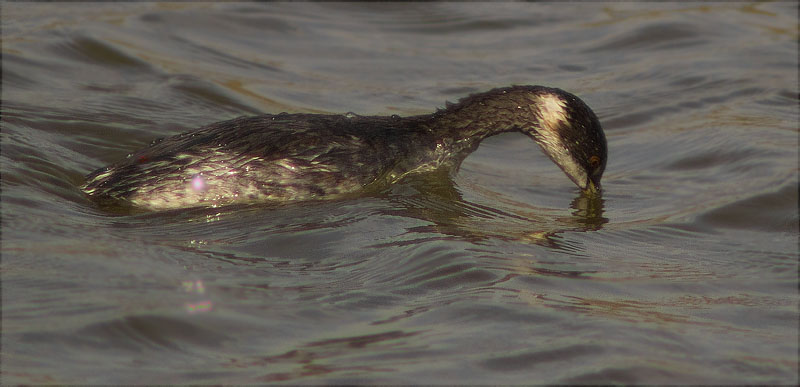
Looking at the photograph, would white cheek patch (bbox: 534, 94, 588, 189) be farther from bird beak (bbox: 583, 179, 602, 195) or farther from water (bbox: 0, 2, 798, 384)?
water (bbox: 0, 2, 798, 384)

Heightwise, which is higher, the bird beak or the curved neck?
the curved neck

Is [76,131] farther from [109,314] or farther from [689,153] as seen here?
[689,153]

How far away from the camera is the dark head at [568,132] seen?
820 centimetres

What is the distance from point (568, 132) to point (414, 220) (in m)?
1.71

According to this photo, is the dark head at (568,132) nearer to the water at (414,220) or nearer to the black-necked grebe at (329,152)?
the black-necked grebe at (329,152)

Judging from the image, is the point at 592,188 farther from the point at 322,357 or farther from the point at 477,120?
the point at 322,357

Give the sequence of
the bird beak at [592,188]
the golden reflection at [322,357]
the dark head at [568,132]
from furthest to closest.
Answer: the bird beak at [592,188] → the dark head at [568,132] → the golden reflection at [322,357]

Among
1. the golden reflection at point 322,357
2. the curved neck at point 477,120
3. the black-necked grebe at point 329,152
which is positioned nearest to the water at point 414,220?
the golden reflection at point 322,357

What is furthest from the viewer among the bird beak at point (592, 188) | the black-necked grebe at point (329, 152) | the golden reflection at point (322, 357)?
the bird beak at point (592, 188)

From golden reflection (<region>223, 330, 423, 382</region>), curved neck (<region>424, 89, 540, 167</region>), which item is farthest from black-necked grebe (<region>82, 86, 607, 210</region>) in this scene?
golden reflection (<region>223, 330, 423, 382</region>)

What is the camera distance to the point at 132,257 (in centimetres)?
581

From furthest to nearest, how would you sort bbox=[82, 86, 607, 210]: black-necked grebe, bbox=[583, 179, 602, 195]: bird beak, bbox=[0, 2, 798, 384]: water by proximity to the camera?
1. bbox=[583, 179, 602, 195]: bird beak
2. bbox=[82, 86, 607, 210]: black-necked grebe
3. bbox=[0, 2, 798, 384]: water

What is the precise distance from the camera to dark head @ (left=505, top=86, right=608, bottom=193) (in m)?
8.20

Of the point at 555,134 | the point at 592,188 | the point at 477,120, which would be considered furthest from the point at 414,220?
the point at 592,188
